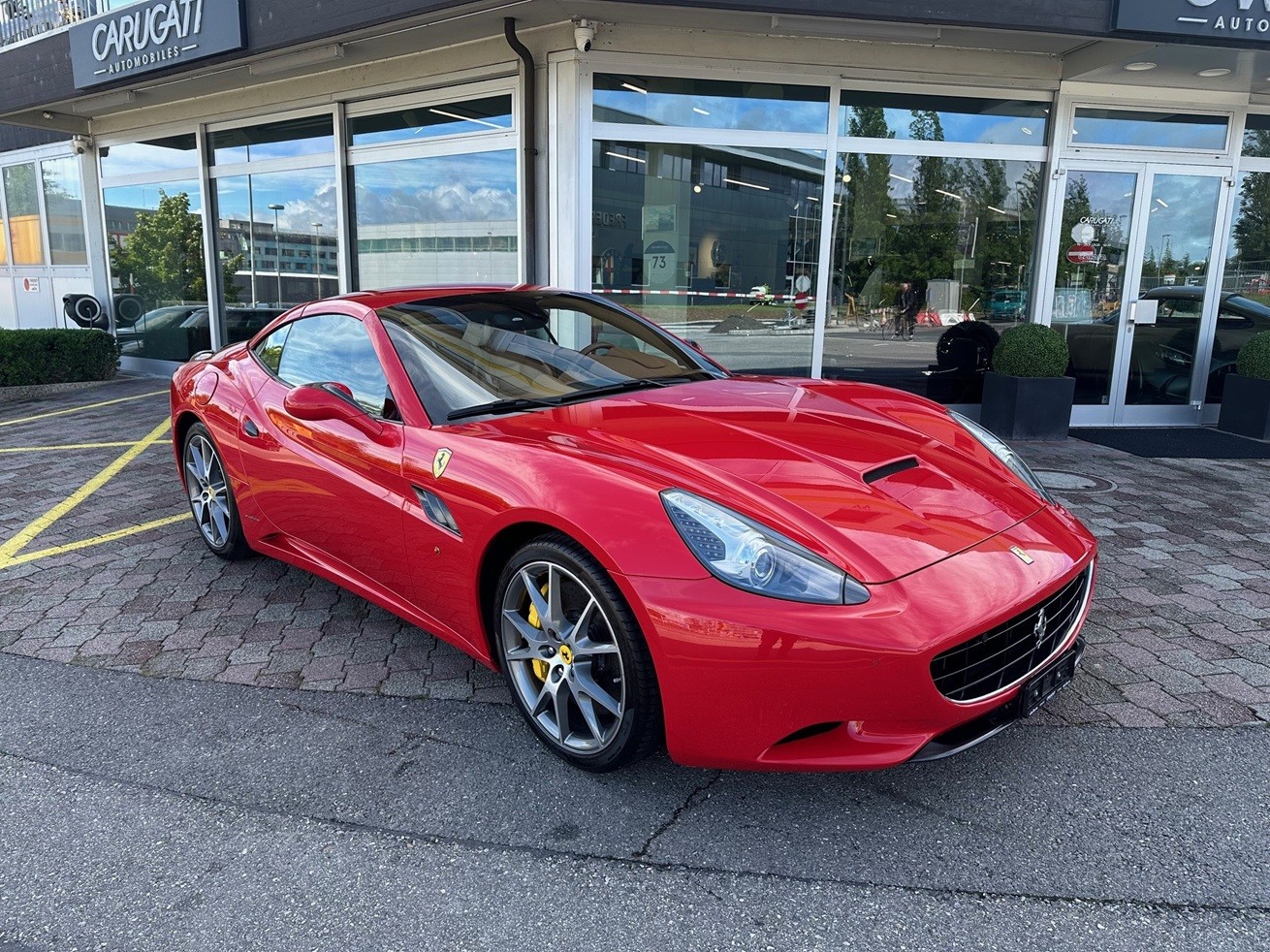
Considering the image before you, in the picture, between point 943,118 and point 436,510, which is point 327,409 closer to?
point 436,510

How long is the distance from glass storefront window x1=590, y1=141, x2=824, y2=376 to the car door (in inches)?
169

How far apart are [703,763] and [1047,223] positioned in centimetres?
777

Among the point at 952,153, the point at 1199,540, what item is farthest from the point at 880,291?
the point at 1199,540

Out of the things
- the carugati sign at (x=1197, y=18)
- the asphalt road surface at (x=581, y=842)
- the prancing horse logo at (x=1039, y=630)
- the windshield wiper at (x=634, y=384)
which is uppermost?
the carugati sign at (x=1197, y=18)

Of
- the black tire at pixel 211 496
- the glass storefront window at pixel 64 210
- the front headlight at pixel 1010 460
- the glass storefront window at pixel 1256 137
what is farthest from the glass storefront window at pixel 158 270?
the glass storefront window at pixel 1256 137

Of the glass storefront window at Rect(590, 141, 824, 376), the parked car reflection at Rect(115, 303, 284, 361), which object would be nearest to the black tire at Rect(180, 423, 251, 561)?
the glass storefront window at Rect(590, 141, 824, 376)

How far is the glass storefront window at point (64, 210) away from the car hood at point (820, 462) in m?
12.7

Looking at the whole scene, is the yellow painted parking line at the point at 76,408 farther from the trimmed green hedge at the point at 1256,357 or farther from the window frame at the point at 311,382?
the trimmed green hedge at the point at 1256,357

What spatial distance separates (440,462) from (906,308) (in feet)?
22.2

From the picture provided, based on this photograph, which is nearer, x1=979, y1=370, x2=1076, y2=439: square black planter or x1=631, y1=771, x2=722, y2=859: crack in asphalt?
x1=631, y1=771, x2=722, y2=859: crack in asphalt

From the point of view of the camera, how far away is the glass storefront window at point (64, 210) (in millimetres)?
12422

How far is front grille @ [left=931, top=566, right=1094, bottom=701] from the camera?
7.03ft

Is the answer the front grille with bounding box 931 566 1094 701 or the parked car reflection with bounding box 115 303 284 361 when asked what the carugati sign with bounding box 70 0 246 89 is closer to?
the parked car reflection with bounding box 115 303 284 361

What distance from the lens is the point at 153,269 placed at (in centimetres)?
A: 1186
